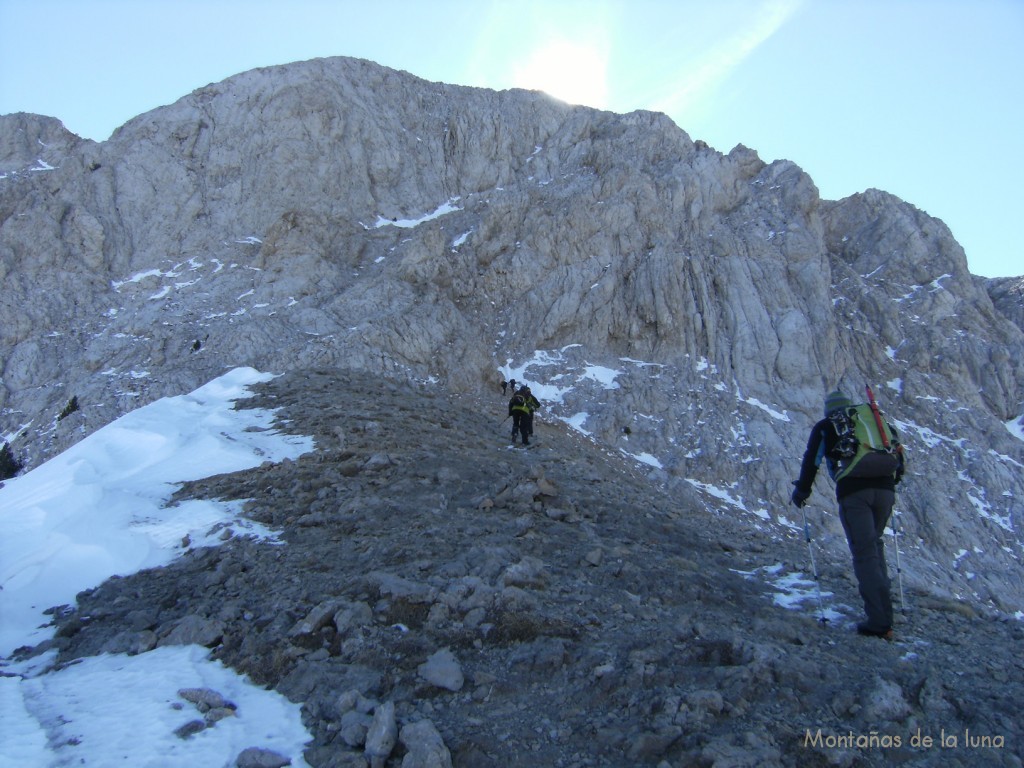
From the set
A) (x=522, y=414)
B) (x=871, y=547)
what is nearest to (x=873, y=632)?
(x=871, y=547)

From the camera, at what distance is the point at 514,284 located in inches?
1523

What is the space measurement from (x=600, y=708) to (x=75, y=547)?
690cm

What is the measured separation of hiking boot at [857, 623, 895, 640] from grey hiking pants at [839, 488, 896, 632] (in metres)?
0.02

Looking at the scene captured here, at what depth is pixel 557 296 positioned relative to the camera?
3803 centimetres

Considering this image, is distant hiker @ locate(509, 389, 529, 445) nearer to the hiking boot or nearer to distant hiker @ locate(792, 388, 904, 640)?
distant hiker @ locate(792, 388, 904, 640)

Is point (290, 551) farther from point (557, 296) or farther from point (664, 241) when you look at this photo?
point (664, 241)

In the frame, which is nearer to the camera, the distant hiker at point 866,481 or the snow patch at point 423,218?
the distant hiker at point 866,481

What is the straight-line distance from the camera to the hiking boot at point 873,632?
567cm

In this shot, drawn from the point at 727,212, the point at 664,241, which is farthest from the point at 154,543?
the point at 727,212

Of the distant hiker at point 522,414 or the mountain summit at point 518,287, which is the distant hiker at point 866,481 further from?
the mountain summit at point 518,287

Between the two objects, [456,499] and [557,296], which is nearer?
[456,499]

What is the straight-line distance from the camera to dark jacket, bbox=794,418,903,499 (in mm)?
6105

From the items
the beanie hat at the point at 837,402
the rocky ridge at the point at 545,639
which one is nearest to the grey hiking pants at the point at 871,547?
the rocky ridge at the point at 545,639

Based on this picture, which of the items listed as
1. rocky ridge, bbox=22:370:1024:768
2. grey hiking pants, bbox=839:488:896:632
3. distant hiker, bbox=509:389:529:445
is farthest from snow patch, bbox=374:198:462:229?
grey hiking pants, bbox=839:488:896:632
